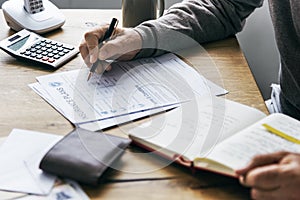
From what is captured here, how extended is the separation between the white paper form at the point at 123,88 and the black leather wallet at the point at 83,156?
9 cm

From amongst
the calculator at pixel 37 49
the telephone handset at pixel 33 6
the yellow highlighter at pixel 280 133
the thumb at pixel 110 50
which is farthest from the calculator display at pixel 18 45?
the yellow highlighter at pixel 280 133

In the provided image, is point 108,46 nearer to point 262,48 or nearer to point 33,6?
point 33,6

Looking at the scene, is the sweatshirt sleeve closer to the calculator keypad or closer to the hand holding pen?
the hand holding pen

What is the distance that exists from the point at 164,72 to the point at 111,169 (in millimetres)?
330

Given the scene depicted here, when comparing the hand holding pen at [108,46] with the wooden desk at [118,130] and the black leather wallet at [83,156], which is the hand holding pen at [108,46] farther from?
the black leather wallet at [83,156]

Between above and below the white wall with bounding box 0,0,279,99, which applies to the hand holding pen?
above

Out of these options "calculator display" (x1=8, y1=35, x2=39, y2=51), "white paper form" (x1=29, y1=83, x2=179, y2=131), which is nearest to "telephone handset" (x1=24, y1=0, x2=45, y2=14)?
"calculator display" (x1=8, y1=35, x2=39, y2=51)

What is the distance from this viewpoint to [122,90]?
3.35 ft

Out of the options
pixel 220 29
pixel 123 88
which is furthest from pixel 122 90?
pixel 220 29

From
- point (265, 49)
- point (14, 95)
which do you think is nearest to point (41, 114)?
point (14, 95)

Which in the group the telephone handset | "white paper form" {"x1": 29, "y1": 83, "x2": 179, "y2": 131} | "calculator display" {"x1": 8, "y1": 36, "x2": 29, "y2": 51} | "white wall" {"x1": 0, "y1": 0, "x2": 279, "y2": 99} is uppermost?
the telephone handset

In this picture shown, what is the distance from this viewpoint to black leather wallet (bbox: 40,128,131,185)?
0.78 metres

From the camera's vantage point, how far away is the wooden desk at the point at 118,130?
0.78 meters

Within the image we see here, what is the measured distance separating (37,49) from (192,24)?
36cm
